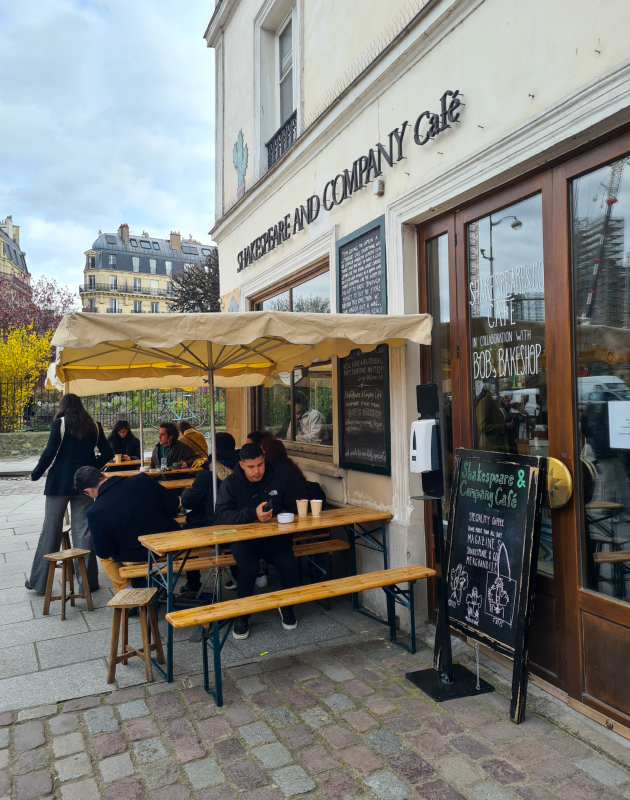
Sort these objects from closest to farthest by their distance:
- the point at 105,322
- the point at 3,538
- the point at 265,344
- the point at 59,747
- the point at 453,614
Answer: the point at 59,747, the point at 105,322, the point at 453,614, the point at 265,344, the point at 3,538

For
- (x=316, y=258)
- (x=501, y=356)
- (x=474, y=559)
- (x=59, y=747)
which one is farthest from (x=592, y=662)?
(x=316, y=258)

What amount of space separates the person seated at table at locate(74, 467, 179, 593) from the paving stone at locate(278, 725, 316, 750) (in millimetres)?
1906

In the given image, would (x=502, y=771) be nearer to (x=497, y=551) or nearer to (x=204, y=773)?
(x=497, y=551)

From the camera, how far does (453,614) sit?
12.1 ft

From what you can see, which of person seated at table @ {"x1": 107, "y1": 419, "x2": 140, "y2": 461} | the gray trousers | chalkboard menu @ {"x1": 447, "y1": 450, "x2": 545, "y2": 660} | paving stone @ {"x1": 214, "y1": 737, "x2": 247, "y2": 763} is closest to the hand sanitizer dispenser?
chalkboard menu @ {"x1": 447, "y1": 450, "x2": 545, "y2": 660}

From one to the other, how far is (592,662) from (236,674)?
82.6 inches

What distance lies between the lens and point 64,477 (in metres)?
5.30

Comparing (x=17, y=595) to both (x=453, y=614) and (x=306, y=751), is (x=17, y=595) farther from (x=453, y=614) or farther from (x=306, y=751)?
(x=453, y=614)

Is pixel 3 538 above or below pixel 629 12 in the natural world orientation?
below

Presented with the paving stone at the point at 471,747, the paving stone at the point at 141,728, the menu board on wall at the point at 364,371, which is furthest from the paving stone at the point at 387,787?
the menu board on wall at the point at 364,371

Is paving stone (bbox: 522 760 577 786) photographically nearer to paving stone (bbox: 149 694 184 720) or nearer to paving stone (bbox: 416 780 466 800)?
paving stone (bbox: 416 780 466 800)

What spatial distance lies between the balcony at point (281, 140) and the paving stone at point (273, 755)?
6132 millimetres

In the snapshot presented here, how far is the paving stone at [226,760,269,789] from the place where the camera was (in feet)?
8.46

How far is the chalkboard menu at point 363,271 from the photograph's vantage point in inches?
190
